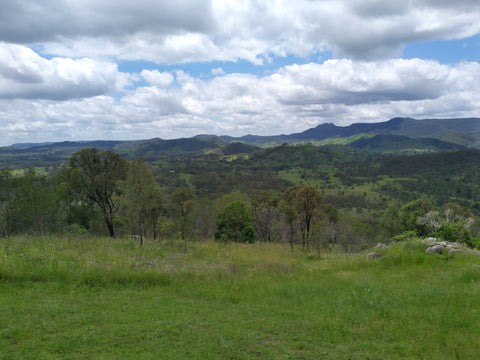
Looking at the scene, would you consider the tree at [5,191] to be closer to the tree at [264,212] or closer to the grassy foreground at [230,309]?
the grassy foreground at [230,309]

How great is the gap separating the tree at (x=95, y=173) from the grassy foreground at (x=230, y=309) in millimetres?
14958

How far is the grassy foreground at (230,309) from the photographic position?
545cm

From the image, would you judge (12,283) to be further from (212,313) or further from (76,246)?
(212,313)

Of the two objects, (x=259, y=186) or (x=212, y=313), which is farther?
(x=259, y=186)

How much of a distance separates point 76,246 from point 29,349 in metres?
9.20

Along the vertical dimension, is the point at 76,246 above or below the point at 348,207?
above

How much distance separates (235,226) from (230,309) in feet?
75.7

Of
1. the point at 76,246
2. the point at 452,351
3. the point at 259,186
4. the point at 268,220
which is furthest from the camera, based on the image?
the point at 259,186

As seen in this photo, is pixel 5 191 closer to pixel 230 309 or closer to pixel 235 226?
pixel 235 226

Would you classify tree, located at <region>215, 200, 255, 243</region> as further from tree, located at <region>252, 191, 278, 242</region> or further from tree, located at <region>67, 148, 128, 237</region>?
tree, located at <region>67, 148, 128, 237</region>

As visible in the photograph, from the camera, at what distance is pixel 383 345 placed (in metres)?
5.74

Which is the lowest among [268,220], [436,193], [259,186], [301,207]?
[436,193]

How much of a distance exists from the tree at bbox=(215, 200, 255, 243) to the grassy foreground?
714 inches

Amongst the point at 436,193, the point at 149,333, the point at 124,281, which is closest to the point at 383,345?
the point at 149,333
